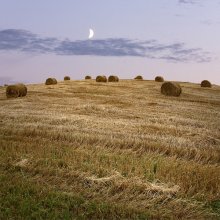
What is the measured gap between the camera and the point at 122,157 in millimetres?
11977

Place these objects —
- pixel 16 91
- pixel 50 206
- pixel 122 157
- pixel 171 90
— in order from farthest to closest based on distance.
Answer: pixel 171 90, pixel 16 91, pixel 122 157, pixel 50 206

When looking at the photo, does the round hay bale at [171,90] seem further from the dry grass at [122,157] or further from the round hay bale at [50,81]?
the round hay bale at [50,81]

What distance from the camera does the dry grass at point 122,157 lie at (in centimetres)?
914

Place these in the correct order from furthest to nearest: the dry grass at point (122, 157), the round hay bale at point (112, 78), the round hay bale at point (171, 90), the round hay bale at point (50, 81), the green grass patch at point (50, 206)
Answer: the round hay bale at point (112, 78)
the round hay bale at point (50, 81)
the round hay bale at point (171, 90)
the dry grass at point (122, 157)
the green grass patch at point (50, 206)

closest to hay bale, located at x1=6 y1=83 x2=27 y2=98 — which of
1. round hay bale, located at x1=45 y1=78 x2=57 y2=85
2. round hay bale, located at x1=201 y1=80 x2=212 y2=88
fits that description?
round hay bale, located at x1=45 y1=78 x2=57 y2=85

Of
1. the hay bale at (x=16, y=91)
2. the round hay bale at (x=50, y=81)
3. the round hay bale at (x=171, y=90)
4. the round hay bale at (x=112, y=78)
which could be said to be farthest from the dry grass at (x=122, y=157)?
the round hay bale at (x=112, y=78)

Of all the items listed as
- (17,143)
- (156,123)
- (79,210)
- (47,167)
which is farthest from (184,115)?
(79,210)

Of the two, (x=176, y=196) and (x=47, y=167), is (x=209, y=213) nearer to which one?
(x=176, y=196)

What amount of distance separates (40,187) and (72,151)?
10.4 ft

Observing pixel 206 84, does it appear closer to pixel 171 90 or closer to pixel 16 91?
pixel 171 90

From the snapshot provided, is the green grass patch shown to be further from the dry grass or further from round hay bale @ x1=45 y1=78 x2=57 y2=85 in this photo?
round hay bale @ x1=45 y1=78 x2=57 y2=85

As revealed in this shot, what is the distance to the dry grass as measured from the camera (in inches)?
360

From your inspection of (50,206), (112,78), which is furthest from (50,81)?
(50,206)

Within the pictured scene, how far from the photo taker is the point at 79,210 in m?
8.30
